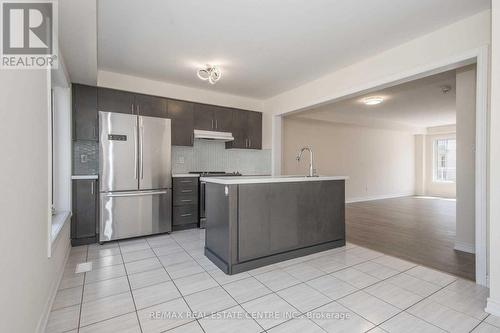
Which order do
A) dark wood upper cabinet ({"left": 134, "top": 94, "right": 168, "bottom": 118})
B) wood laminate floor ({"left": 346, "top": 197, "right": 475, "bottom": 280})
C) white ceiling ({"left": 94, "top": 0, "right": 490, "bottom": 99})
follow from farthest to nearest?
dark wood upper cabinet ({"left": 134, "top": 94, "right": 168, "bottom": 118}), wood laminate floor ({"left": 346, "top": 197, "right": 475, "bottom": 280}), white ceiling ({"left": 94, "top": 0, "right": 490, "bottom": 99})

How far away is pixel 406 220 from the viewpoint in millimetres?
5051

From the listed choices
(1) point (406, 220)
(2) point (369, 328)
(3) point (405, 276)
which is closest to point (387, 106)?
(1) point (406, 220)

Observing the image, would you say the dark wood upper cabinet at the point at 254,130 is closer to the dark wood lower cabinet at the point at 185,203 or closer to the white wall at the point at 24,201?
the dark wood lower cabinet at the point at 185,203

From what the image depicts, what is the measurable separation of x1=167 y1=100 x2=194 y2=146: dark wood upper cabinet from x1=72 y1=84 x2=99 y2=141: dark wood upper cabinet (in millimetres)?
1119

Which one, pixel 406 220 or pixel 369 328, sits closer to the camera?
pixel 369 328

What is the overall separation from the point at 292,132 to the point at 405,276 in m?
4.56

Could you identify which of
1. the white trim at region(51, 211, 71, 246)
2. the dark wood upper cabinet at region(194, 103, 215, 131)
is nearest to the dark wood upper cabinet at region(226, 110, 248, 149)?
the dark wood upper cabinet at region(194, 103, 215, 131)

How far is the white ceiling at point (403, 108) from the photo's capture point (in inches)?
180

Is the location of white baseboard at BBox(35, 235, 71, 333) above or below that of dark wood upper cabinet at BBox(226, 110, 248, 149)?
below

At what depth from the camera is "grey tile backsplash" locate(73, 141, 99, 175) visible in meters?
3.56

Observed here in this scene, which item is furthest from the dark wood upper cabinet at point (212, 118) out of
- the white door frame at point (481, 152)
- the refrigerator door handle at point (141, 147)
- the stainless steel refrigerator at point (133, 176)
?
the white door frame at point (481, 152)

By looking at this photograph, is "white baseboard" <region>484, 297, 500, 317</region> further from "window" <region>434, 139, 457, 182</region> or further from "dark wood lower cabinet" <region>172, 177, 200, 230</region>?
"window" <region>434, 139, 457, 182</region>

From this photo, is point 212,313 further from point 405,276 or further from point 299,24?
point 299,24

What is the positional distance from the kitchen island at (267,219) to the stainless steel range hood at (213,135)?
1.77 m
